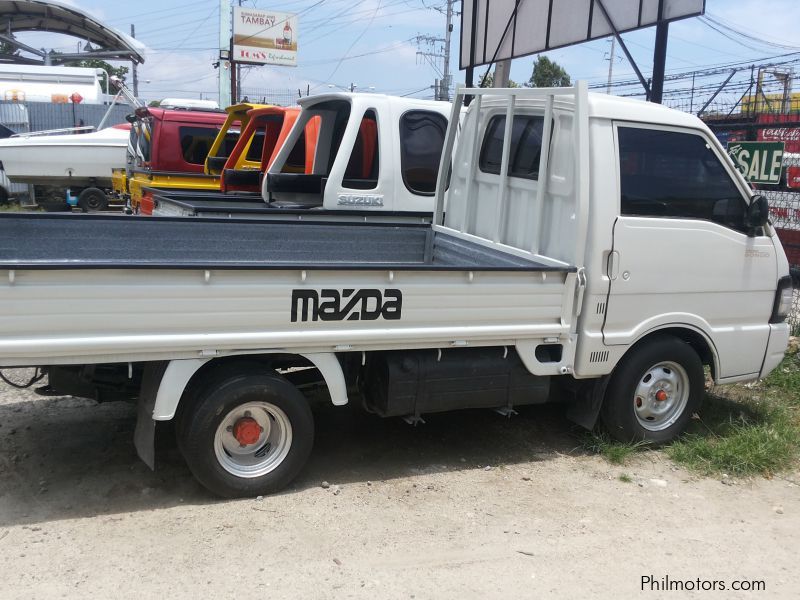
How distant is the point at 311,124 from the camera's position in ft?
26.8

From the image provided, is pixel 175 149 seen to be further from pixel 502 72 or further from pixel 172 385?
pixel 172 385

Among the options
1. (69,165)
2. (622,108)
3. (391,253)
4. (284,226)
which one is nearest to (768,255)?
(622,108)

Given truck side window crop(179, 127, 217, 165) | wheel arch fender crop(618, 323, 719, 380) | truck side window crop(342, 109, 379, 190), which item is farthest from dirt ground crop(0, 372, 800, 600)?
truck side window crop(179, 127, 217, 165)

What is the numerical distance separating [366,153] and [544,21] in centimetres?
429

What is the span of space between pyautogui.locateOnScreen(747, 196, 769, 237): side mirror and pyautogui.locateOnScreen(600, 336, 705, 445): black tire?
947mm

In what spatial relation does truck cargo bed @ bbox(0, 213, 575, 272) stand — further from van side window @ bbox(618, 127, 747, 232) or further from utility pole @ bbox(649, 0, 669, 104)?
utility pole @ bbox(649, 0, 669, 104)

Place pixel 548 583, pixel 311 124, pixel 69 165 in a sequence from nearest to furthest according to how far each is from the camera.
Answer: pixel 548 583 → pixel 311 124 → pixel 69 165

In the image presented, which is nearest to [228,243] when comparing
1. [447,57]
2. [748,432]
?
[748,432]

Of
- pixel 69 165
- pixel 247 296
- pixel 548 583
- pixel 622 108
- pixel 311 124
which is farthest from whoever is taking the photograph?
pixel 69 165

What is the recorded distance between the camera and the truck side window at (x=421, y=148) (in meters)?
7.41

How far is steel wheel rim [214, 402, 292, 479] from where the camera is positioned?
13.7 ft

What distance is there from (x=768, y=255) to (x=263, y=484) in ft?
12.5

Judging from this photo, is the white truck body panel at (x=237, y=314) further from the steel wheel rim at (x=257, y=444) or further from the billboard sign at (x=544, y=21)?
the billboard sign at (x=544, y=21)

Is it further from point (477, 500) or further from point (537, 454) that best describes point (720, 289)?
point (477, 500)
